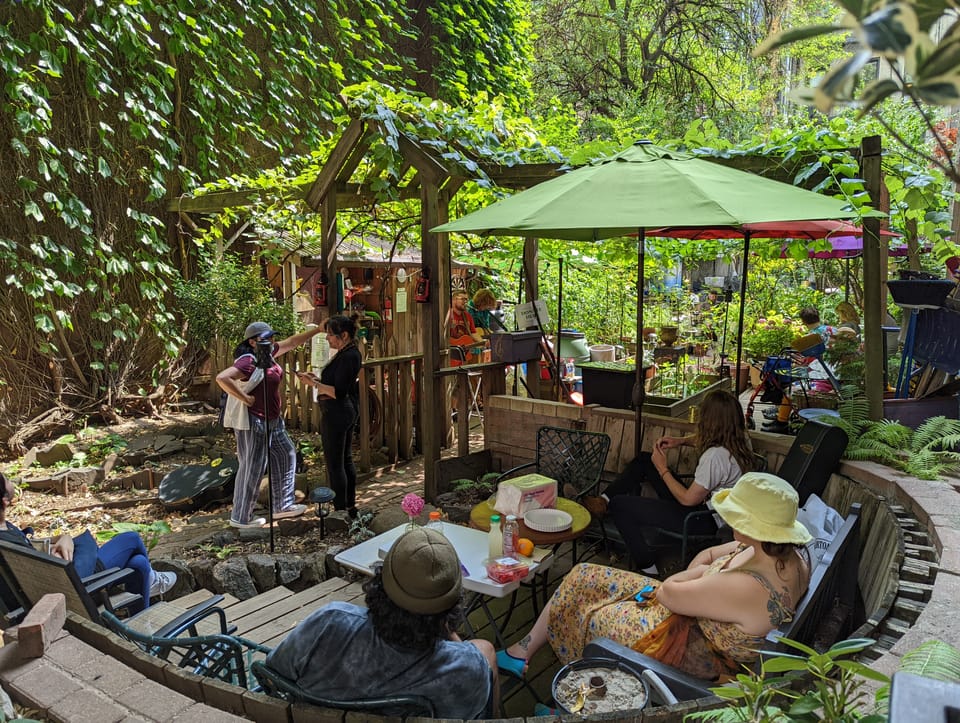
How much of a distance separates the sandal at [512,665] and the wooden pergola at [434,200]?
92.3 inches

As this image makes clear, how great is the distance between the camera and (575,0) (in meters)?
16.8

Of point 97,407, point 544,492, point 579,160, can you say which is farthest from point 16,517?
point 579,160

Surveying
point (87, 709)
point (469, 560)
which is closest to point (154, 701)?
point (87, 709)

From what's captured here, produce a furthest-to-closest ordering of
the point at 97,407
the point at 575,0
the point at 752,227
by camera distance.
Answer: the point at 575,0 < the point at 97,407 < the point at 752,227

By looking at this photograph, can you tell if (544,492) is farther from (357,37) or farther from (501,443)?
(357,37)

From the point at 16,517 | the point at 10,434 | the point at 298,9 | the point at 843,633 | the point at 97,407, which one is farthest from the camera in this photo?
the point at 298,9

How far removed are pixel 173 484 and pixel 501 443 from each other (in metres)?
3.00

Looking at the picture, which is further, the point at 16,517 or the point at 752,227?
the point at 16,517

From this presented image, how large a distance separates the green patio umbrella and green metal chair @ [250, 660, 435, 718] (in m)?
1.98

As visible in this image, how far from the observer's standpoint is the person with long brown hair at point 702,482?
353 cm

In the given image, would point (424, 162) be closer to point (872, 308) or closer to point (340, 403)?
point (340, 403)

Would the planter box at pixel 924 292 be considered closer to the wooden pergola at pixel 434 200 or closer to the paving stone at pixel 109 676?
the wooden pergola at pixel 434 200

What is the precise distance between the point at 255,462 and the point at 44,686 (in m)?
3.11

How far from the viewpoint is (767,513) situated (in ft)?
7.57
